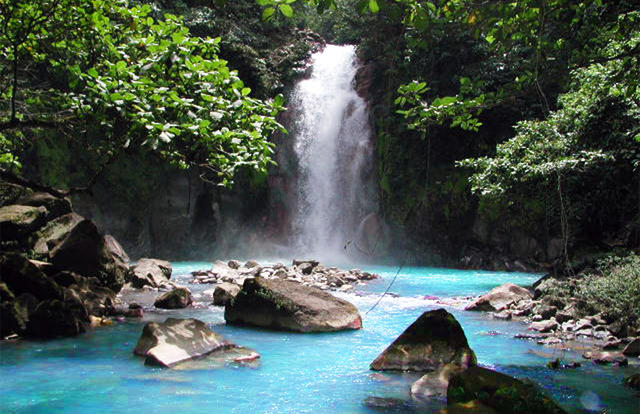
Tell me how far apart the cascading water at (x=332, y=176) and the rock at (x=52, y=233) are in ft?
46.9

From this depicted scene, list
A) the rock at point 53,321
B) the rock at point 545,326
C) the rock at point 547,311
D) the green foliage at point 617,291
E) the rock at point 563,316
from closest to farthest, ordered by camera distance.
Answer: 1. the rock at point 53,321
2. the green foliage at point 617,291
3. the rock at point 545,326
4. the rock at point 563,316
5. the rock at point 547,311

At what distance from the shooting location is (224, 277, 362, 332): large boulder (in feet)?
30.6

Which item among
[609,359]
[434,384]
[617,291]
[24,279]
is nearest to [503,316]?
[617,291]

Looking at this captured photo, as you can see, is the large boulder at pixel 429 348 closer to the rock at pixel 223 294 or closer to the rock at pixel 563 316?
the rock at pixel 563 316

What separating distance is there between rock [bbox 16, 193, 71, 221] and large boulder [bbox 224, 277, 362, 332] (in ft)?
19.5

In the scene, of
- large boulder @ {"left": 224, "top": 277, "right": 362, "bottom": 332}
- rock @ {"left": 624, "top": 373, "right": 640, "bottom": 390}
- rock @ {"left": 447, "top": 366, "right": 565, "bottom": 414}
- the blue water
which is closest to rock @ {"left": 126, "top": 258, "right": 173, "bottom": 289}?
the blue water

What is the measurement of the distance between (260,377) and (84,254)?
676cm

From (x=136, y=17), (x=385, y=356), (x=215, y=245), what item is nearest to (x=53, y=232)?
(x=136, y=17)

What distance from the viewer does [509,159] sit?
13930mm

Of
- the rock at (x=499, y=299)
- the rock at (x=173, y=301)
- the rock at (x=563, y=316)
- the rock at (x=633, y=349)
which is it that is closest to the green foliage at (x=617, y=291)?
the rock at (x=563, y=316)

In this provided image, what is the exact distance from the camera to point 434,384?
19.5ft

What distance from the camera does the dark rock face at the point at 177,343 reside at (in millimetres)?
7023

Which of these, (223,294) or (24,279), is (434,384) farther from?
(223,294)

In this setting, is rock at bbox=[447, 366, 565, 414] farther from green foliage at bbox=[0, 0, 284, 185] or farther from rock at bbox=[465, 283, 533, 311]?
rock at bbox=[465, 283, 533, 311]
